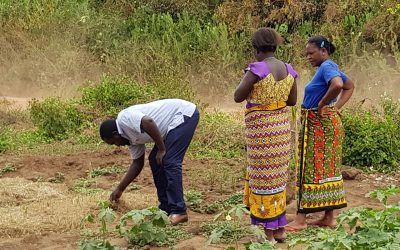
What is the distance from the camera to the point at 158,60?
14.8m

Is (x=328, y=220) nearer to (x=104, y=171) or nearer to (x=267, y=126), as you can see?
(x=267, y=126)

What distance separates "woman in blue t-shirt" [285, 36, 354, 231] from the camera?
6.59 metres

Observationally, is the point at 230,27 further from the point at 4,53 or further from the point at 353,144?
the point at 353,144

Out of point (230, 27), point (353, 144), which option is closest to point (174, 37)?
point (230, 27)

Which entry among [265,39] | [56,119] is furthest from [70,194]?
[56,119]

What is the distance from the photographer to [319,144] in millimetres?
6656

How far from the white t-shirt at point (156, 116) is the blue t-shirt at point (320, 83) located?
0.96 m

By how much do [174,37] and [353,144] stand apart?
753 centimetres

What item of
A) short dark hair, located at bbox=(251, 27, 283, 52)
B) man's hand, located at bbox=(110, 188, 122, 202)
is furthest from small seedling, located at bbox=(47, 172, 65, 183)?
short dark hair, located at bbox=(251, 27, 283, 52)

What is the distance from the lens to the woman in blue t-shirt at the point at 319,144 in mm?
6594

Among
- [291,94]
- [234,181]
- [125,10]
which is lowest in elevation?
[234,181]

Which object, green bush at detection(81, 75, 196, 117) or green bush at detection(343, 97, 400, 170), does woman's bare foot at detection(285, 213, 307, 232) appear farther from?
green bush at detection(81, 75, 196, 117)

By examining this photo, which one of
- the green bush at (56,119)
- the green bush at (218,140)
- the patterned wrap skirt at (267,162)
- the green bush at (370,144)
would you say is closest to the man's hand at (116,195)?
the patterned wrap skirt at (267,162)

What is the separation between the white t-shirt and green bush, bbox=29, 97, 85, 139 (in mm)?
5003
